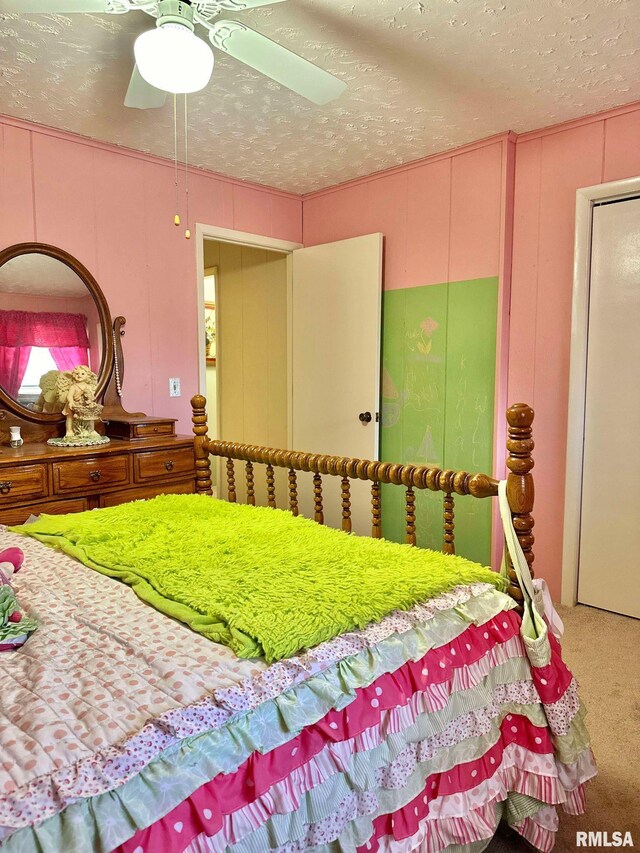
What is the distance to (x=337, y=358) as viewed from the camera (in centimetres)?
377

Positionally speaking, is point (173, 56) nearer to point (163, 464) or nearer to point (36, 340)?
point (36, 340)

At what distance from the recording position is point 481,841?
4.29ft

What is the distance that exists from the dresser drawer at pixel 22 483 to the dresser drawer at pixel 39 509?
0.04 m

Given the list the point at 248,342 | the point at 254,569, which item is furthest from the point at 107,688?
the point at 248,342

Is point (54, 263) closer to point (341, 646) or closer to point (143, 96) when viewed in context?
point (143, 96)

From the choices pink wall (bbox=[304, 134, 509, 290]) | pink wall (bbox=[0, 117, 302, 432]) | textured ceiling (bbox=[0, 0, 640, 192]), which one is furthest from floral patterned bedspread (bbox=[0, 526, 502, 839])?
pink wall (bbox=[304, 134, 509, 290])

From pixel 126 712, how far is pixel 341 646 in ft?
1.28

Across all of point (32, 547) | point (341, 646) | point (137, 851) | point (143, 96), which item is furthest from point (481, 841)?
point (143, 96)

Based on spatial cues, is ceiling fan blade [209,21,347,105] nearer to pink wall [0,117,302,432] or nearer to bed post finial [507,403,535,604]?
bed post finial [507,403,535,604]

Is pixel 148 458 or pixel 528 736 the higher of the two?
pixel 148 458

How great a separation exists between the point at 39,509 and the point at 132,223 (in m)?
1.61

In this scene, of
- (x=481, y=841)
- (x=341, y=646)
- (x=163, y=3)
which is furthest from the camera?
(x=163, y=3)

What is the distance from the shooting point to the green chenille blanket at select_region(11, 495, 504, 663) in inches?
43.9

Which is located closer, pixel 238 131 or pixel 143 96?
pixel 143 96
